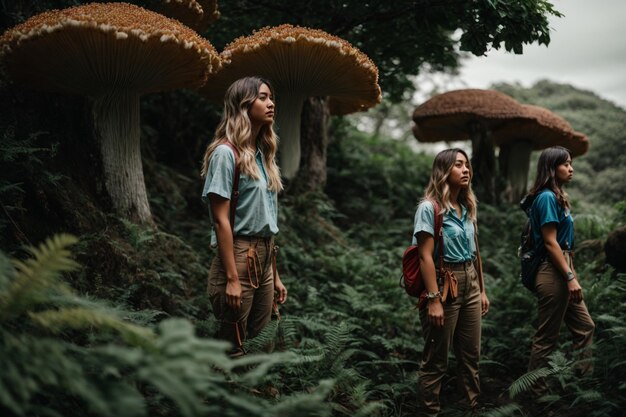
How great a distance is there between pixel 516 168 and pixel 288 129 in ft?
17.0

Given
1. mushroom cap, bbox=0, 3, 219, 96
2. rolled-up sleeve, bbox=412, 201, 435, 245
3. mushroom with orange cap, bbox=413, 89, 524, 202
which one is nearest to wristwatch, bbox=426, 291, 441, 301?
rolled-up sleeve, bbox=412, 201, 435, 245

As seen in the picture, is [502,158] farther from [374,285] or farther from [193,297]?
[193,297]

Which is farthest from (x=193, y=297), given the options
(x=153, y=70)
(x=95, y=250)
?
(x=153, y=70)

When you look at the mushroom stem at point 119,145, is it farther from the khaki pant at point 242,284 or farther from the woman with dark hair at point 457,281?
the woman with dark hair at point 457,281

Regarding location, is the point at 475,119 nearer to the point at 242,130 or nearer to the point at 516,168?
the point at 516,168

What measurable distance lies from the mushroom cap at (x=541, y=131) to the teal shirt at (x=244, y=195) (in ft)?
19.9

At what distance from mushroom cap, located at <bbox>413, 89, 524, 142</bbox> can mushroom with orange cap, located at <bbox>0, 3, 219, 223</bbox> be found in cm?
450

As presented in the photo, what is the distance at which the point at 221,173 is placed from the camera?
113 inches

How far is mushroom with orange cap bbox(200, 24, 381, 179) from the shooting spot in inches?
175

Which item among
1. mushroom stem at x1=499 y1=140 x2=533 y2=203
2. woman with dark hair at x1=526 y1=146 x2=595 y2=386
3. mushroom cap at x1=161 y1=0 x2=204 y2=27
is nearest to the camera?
woman with dark hair at x1=526 y1=146 x2=595 y2=386

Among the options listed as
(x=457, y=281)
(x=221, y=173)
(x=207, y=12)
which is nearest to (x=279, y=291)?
(x=221, y=173)

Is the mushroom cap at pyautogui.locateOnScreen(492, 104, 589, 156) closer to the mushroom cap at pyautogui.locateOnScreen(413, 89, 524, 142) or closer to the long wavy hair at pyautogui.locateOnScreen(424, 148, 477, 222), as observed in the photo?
the mushroom cap at pyautogui.locateOnScreen(413, 89, 524, 142)

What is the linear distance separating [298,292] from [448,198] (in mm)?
2059

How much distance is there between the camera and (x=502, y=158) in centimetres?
910
